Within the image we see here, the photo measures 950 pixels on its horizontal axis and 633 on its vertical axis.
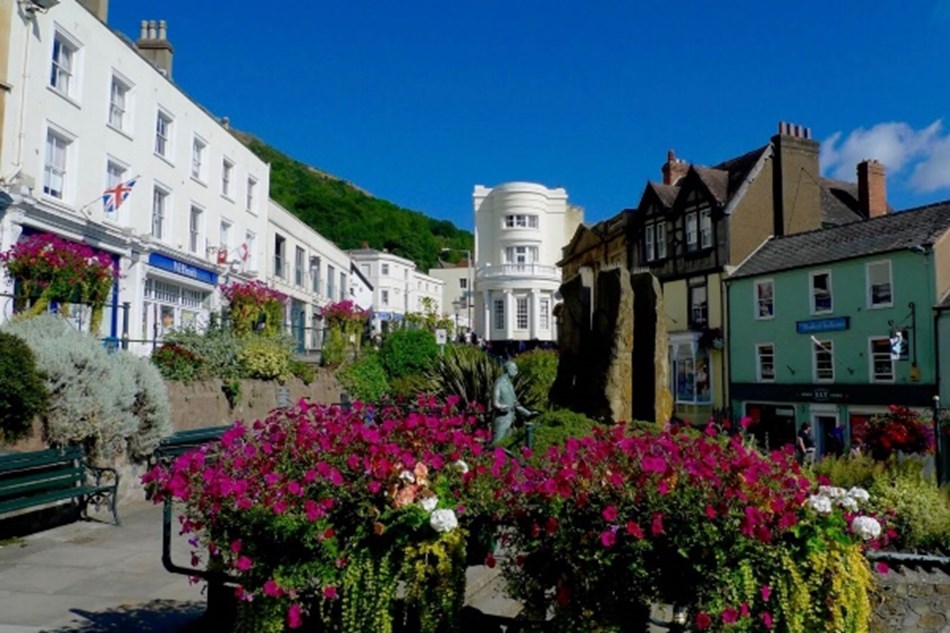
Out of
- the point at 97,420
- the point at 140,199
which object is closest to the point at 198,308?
the point at 140,199

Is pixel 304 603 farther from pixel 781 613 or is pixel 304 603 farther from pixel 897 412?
pixel 897 412

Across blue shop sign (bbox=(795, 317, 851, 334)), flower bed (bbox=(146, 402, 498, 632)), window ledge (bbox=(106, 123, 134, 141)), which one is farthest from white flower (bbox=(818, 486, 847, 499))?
blue shop sign (bbox=(795, 317, 851, 334))

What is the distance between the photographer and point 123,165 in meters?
19.7

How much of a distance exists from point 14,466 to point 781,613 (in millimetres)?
7679

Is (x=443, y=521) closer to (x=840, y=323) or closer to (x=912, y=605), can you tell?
(x=912, y=605)

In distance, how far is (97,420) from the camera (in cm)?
930

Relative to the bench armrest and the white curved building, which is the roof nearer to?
the white curved building

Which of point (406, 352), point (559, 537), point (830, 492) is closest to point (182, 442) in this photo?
point (559, 537)

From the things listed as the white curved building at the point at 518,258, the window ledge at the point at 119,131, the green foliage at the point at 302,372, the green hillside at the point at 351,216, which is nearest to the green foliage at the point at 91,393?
→ the green foliage at the point at 302,372

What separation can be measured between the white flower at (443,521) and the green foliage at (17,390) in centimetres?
719

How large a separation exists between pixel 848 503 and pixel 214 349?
47.3 feet

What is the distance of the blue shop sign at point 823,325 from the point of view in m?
24.6

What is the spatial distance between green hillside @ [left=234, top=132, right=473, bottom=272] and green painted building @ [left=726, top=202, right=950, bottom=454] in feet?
160

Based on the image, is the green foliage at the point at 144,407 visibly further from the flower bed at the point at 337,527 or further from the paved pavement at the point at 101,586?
the flower bed at the point at 337,527
